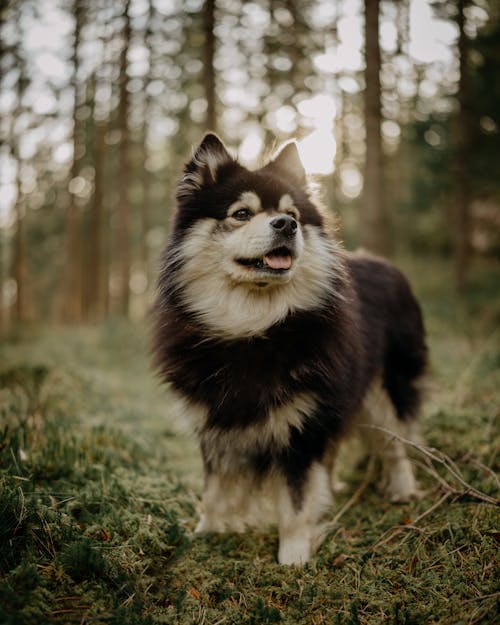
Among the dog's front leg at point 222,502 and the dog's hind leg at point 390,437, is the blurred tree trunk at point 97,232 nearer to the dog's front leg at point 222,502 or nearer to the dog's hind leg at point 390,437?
the dog's hind leg at point 390,437

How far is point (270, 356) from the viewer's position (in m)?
3.13

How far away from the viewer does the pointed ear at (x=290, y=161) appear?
12.5 ft

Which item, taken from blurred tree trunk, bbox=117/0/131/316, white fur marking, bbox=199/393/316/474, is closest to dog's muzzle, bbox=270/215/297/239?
white fur marking, bbox=199/393/316/474

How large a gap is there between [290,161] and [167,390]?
6.45 feet

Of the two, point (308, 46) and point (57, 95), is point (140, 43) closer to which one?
point (57, 95)

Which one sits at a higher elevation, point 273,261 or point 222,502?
point 273,261

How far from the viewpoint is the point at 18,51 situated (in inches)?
547

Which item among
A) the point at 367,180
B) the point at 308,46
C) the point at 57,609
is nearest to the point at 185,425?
the point at 57,609

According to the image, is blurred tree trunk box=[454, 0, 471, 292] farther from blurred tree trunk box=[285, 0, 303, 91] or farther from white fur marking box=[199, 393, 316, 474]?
white fur marking box=[199, 393, 316, 474]

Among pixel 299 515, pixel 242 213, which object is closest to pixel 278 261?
pixel 242 213

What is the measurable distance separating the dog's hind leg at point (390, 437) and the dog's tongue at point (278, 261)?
5.04 feet

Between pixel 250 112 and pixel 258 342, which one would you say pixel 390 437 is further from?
pixel 250 112

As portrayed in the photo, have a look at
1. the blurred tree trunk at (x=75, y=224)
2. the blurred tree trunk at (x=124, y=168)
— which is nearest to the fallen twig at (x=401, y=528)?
the blurred tree trunk at (x=124, y=168)

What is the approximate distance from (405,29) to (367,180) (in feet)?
27.4
